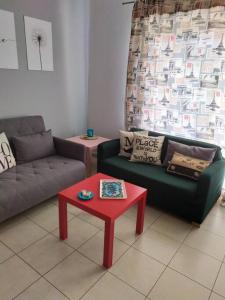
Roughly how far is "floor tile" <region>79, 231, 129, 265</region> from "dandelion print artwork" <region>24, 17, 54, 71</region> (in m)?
2.14

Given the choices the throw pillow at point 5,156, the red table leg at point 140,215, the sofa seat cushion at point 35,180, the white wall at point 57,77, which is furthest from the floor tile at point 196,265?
the white wall at point 57,77

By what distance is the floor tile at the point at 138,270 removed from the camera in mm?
1561

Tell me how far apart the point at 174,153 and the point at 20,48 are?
2.14 m

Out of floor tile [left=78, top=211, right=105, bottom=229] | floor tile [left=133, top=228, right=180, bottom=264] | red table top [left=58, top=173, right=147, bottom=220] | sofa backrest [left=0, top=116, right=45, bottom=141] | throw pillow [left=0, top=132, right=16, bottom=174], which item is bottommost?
floor tile [left=133, top=228, right=180, bottom=264]

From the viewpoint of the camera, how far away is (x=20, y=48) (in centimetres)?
262

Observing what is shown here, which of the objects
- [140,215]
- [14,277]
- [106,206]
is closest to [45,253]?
[14,277]

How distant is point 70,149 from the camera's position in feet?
9.02

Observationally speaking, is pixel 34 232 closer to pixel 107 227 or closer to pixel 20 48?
pixel 107 227

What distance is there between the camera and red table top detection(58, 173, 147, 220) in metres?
1.63

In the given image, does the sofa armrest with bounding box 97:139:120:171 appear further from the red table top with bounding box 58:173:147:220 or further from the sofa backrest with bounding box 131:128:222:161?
the red table top with bounding box 58:173:147:220

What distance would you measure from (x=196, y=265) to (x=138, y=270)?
0.46 meters

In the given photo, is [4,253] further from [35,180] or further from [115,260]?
[115,260]

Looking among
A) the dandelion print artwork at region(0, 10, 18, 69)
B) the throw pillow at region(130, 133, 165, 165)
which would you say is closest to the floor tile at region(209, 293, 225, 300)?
the throw pillow at region(130, 133, 165, 165)

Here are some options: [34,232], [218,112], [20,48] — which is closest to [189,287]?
[34,232]
